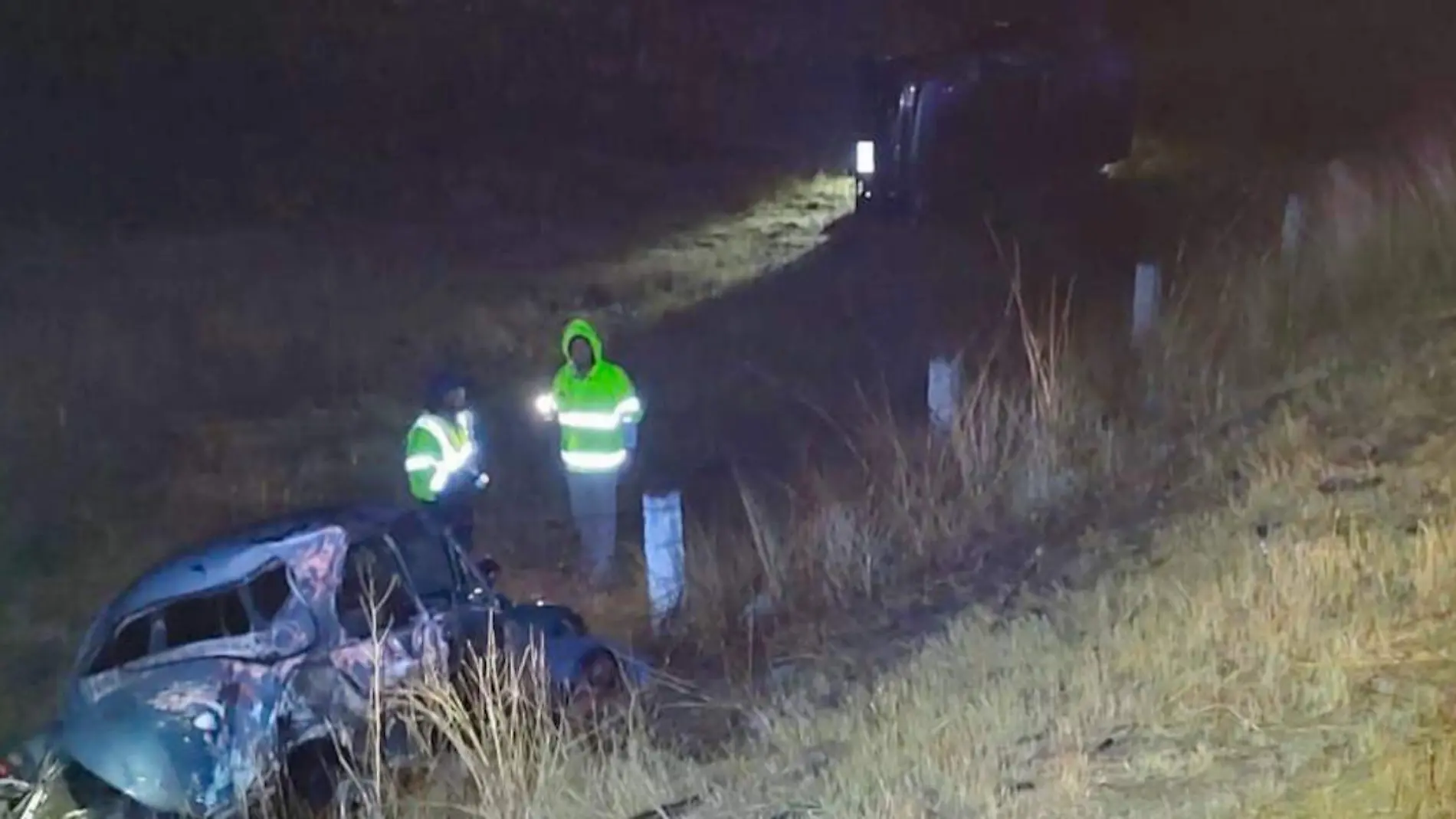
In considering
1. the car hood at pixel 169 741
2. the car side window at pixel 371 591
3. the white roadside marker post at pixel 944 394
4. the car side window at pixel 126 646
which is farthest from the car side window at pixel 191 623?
the white roadside marker post at pixel 944 394

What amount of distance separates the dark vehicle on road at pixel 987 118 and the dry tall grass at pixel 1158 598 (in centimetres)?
1174

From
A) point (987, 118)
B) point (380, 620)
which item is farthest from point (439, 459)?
point (987, 118)

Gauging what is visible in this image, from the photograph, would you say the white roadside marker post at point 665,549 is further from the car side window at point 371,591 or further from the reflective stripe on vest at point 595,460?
the car side window at point 371,591

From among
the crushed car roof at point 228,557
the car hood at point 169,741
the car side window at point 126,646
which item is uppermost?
the crushed car roof at point 228,557

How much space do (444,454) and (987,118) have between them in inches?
563

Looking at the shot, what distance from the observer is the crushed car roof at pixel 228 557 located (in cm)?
611

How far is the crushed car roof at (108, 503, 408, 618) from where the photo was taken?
20.1 feet

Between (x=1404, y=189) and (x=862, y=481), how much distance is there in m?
4.53

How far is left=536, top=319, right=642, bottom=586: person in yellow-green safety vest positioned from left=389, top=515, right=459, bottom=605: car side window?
2146mm

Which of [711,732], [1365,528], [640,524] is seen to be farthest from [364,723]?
[640,524]

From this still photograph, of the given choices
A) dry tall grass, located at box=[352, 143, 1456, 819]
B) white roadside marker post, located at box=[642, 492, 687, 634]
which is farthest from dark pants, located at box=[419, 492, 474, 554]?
dry tall grass, located at box=[352, 143, 1456, 819]

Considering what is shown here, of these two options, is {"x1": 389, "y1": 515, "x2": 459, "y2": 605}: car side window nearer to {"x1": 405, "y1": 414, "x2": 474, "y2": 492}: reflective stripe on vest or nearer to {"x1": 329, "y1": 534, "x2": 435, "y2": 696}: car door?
{"x1": 329, "y1": 534, "x2": 435, "y2": 696}: car door

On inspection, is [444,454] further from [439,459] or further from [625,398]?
[625,398]

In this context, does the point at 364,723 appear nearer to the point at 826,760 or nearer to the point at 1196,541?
the point at 826,760
